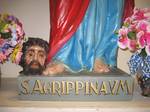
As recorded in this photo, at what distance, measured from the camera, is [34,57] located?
982 mm

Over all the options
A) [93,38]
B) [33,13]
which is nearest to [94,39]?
[93,38]

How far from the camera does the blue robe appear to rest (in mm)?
1020

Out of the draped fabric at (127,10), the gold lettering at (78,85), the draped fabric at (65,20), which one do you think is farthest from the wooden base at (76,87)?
the draped fabric at (127,10)

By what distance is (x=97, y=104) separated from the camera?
920 millimetres

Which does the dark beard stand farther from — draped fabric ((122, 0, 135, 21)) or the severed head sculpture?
draped fabric ((122, 0, 135, 21))

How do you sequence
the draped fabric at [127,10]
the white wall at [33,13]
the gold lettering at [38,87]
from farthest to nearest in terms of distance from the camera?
the white wall at [33,13] < the draped fabric at [127,10] < the gold lettering at [38,87]

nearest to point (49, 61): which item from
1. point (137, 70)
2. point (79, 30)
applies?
point (79, 30)

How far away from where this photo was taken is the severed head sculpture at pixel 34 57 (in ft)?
3.20

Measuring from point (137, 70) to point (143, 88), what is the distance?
0.07 meters

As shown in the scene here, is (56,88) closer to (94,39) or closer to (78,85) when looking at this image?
(78,85)

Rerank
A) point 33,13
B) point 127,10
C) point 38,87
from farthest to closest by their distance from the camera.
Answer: point 33,13, point 127,10, point 38,87

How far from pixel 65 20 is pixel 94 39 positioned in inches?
4.9

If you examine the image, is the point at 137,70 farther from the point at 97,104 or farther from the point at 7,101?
the point at 7,101

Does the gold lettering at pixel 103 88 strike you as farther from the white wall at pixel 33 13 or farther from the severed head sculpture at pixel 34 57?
the white wall at pixel 33 13
